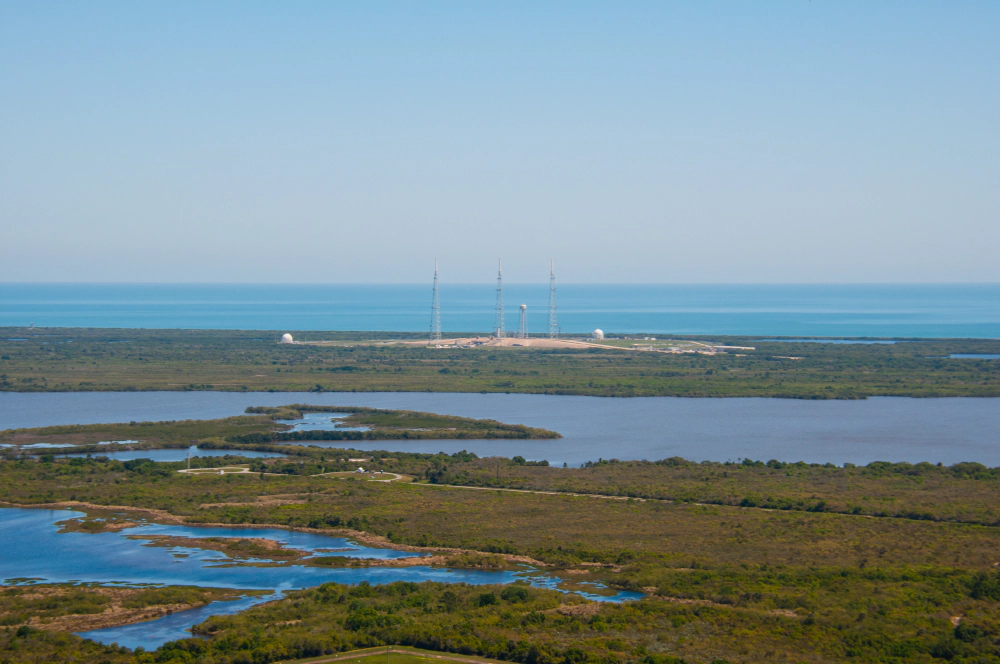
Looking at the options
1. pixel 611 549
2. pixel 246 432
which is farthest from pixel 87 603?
pixel 246 432

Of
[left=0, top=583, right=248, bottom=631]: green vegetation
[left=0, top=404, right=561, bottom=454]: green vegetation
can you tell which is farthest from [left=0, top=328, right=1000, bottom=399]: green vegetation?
[left=0, top=583, right=248, bottom=631]: green vegetation

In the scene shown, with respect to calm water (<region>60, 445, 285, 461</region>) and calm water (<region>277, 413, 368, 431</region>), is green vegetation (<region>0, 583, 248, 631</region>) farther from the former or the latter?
calm water (<region>277, 413, 368, 431</region>)

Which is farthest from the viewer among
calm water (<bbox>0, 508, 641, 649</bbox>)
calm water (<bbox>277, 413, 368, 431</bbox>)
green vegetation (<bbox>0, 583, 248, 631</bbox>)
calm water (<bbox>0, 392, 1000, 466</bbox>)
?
calm water (<bbox>277, 413, 368, 431</bbox>)

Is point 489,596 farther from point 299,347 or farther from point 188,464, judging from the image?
point 299,347

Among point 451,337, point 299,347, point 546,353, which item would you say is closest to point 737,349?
point 546,353

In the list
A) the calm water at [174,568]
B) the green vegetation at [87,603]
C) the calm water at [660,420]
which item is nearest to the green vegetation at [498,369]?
the calm water at [660,420]
